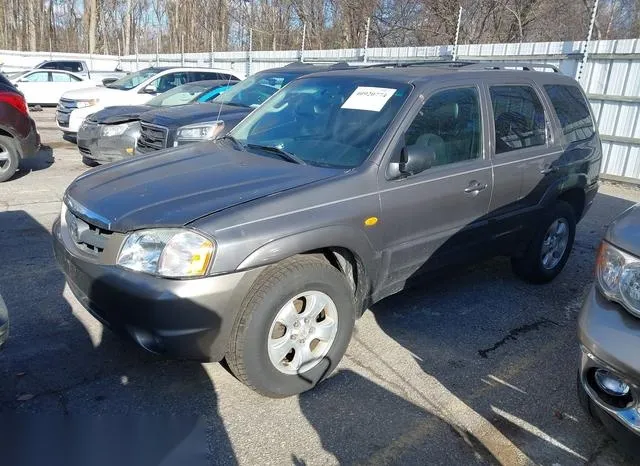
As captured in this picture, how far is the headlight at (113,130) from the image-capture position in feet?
26.1

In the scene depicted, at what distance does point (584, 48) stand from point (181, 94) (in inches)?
291

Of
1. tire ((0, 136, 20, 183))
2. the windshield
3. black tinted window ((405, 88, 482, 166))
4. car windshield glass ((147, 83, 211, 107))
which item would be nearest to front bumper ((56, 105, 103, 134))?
car windshield glass ((147, 83, 211, 107))

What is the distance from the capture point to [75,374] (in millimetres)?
3131

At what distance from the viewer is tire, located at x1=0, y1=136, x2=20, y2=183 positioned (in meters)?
7.71

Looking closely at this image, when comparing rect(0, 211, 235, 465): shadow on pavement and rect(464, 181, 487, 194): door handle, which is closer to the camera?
rect(0, 211, 235, 465): shadow on pavement

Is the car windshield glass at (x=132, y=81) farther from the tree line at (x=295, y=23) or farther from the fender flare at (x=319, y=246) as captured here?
the fender flare at (x=319, y=246)

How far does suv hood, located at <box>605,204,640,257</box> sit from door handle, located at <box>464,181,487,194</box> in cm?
120

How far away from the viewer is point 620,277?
233cm

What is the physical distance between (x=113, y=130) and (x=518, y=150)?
6.08 metres

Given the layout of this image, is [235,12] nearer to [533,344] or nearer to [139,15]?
[139,15]

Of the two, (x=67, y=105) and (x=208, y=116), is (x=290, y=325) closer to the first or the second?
(x=208, y=116)

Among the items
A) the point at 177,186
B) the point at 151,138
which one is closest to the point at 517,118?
the point at 177,186

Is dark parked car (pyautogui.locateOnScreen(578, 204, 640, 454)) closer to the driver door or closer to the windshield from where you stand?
the driver door

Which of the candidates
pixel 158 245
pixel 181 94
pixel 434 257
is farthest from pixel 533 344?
pixel 181 94
